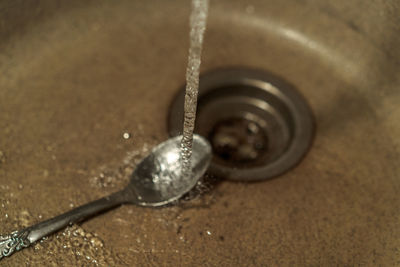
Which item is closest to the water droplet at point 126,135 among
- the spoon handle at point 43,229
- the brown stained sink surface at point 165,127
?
the brown stained sink surface at point 165,127

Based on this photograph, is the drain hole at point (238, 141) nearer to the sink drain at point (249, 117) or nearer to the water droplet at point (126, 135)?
the sink drain at point (249, 117)

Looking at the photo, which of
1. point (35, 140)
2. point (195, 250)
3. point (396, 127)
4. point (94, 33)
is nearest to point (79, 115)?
point (35, 140)

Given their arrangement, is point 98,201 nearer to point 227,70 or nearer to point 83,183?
point 83,183

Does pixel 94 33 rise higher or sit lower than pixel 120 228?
higher

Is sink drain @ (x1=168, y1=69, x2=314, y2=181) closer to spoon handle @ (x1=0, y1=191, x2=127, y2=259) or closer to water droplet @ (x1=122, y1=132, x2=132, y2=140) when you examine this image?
water droplet @ (x1=122, y1=132, x2=132, y2=140)

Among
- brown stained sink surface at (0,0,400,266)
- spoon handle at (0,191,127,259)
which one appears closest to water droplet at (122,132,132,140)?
brown stained sink surface at (0,0,400,266)

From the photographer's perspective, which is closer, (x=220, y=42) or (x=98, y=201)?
(x=98, y=201)

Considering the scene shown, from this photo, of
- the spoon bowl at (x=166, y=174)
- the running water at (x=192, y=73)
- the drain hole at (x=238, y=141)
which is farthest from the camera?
the drain hole at (x=238, y=141)
